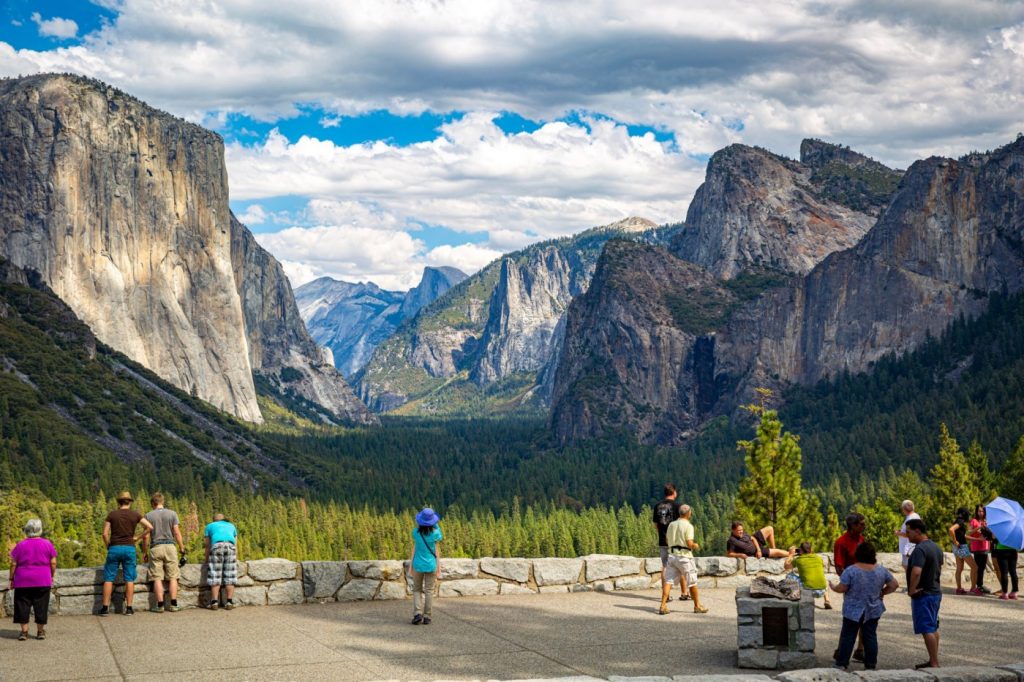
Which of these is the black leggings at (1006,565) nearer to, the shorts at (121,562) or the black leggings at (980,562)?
the black leggings at (980,562)

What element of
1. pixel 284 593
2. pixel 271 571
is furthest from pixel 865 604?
pixel 271 571

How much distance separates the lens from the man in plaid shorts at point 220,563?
110 ft

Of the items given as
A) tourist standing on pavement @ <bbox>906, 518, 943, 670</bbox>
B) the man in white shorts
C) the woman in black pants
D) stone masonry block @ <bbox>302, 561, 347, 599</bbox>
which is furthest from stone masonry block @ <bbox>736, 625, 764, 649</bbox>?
the woman in black pants

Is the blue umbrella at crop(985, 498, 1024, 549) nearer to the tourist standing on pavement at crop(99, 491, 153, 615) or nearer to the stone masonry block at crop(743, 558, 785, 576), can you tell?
the stone masonry block at crop(743, 558, 785, 576)

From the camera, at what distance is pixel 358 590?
35.7 m

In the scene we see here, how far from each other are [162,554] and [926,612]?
66.1 feet

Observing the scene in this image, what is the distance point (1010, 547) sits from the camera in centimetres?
3691

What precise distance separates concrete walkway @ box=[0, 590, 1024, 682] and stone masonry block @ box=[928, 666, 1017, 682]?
2123 mm

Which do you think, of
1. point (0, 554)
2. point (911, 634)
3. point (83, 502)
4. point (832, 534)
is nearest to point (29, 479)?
point (83, 502)

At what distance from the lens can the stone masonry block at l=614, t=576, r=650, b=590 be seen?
39094mm

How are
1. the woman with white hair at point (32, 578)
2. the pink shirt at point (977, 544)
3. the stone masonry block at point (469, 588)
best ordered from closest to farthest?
the woman with white hair at point (32, 578), the stone masonry block at point (469, 588), the pink shirt at point (977, 544)

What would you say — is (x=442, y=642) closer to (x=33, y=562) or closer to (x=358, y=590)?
(x=358, y=590)

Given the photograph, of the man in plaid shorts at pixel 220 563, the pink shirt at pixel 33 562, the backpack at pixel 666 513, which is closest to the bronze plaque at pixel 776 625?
the backpack at pixel 666 513

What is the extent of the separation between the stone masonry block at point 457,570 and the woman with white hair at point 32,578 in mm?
11957
